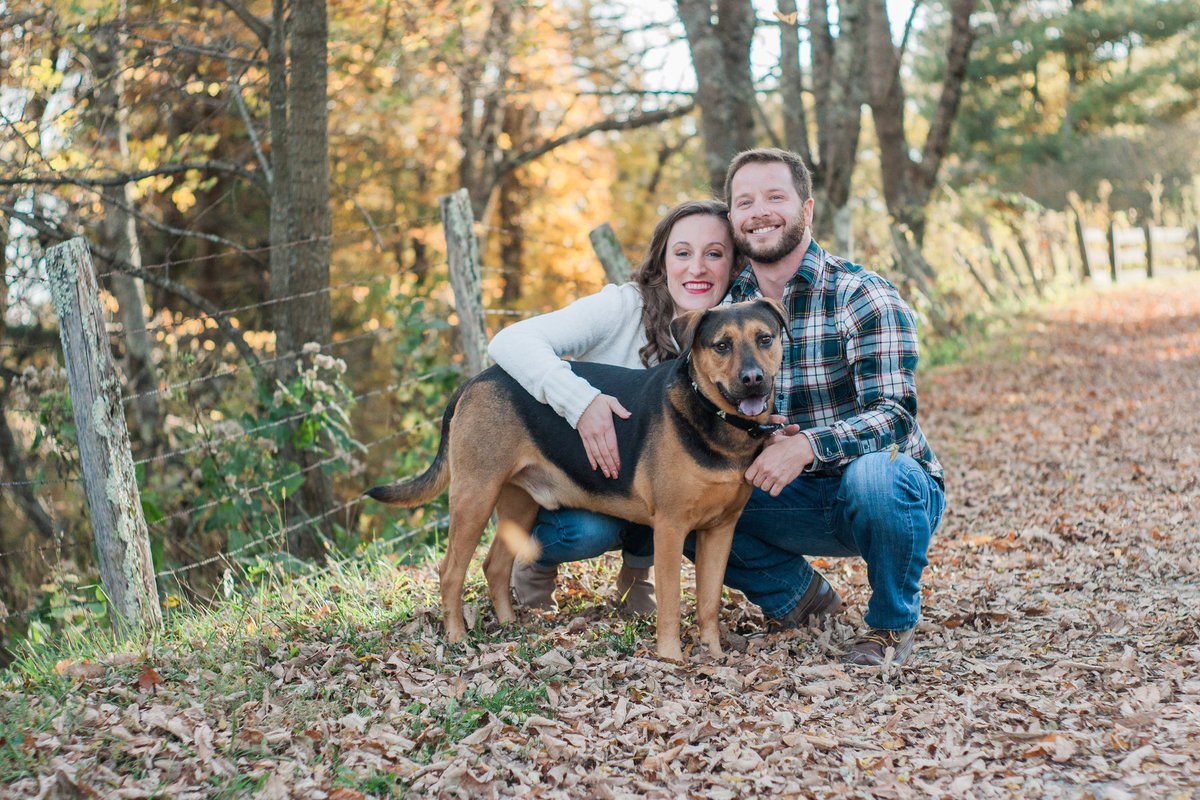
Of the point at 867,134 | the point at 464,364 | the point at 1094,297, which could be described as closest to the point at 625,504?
the point at 464,364

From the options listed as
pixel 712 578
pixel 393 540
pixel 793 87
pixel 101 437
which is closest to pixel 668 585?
pixel 712 578

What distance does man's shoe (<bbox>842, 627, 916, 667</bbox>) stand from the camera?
4.03m

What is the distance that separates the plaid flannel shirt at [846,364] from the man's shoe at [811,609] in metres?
0.66

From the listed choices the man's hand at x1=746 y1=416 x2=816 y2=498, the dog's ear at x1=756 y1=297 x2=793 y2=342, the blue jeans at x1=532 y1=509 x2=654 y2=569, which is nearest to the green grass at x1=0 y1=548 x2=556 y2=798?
the blue jeans at x1=532 y1=509 x2=654 y2=569

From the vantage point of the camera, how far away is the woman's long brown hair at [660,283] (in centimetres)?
455

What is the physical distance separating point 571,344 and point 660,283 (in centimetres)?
55

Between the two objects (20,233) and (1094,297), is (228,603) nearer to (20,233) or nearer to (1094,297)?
(20,233)

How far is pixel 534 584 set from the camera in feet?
15.7

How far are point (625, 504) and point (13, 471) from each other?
22.5 ft

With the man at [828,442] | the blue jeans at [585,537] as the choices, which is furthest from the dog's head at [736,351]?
the blue jeans at [585,537]

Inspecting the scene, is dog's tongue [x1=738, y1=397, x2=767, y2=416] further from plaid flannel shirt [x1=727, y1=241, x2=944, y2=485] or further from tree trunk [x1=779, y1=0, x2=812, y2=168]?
tree trunk [x1=779, y1=0, x2=812, y2=168]

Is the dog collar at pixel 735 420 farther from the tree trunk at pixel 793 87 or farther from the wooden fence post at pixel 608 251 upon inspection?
the tree trunk at pixel 793 87

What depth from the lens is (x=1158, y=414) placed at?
898 cm

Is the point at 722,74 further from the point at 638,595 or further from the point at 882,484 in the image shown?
the point at 882,484
